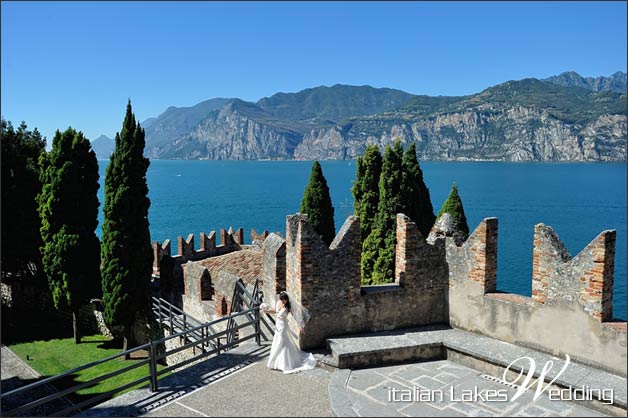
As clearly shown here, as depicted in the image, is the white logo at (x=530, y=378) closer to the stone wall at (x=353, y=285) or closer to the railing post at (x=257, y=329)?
the stone wall at (x=353, y=285)

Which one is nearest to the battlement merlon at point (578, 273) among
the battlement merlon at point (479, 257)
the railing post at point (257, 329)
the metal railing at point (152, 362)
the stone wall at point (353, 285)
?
the battlement merlon at point (479, 257)

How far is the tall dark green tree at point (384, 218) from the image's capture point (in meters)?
24.5

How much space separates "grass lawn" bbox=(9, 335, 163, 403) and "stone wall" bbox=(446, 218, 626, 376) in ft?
40.0

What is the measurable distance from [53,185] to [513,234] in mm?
56246

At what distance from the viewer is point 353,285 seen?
1101 centimetres

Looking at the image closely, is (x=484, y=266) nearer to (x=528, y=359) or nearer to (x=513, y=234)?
(x=528, y=359)

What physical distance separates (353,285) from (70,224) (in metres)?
15.8

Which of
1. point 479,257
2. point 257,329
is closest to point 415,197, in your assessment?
point 479,257

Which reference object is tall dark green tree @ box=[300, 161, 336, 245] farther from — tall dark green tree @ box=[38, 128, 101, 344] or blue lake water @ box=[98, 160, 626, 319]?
blue lake water @ box=[98, 160, 626, 319]

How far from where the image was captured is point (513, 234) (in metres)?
65.1

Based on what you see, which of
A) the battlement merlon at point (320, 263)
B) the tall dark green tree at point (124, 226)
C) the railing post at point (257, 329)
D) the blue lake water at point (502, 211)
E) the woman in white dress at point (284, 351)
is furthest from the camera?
the blue lake water at point (502, 211)

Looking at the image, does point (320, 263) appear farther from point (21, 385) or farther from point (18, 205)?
point (18, 205)

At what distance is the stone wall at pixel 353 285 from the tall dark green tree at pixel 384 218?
40.9 ft

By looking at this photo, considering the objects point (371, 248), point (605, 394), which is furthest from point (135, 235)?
point (605, 394)
